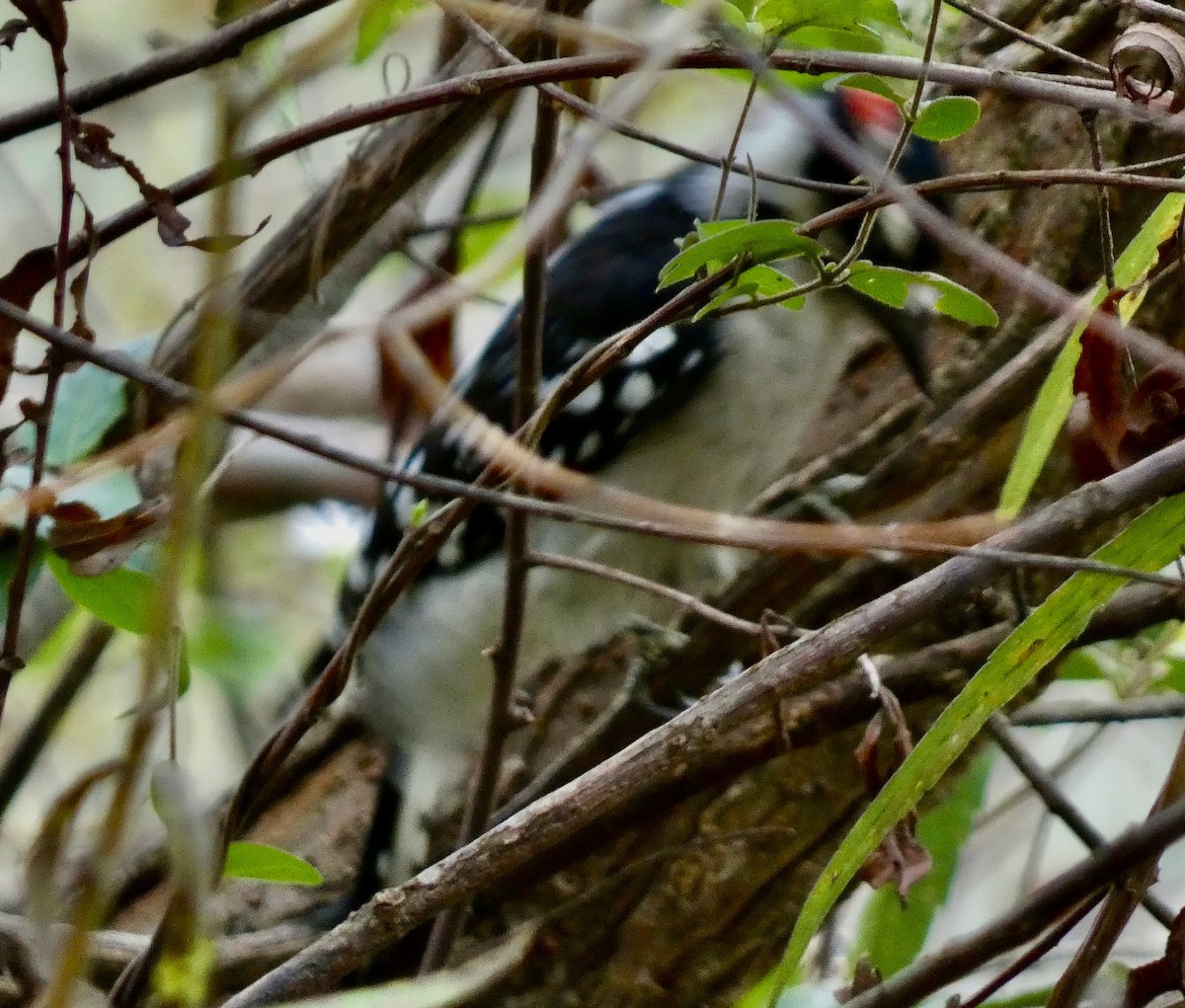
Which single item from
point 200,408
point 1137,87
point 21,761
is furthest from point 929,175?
point 200,408

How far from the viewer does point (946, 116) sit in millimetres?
892

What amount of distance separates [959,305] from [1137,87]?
194 millimetres

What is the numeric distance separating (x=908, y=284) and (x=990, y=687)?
259 millimetres

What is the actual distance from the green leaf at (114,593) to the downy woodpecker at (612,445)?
1063 millimetres

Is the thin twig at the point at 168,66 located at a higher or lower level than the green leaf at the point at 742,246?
higher

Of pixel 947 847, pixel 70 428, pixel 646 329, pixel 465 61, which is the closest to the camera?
pixel 646 329

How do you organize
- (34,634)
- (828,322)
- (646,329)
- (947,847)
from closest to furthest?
(646,329)
(34,634)
(947,847)
(828,322)

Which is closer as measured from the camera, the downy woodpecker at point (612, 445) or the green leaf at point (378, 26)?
the green leaf at point (378, 26)

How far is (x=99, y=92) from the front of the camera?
42.9 inches

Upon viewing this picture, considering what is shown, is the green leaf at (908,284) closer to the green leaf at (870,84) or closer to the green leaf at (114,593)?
the green leaf at (870,84)

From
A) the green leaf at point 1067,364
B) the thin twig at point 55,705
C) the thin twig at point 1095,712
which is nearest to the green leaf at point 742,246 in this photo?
the green leaf at point 1067,364

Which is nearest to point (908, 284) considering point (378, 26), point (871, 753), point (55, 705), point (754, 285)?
point (754, 285)

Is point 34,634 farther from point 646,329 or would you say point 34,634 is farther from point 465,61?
point 646,329

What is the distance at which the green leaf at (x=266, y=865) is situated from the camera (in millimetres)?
919
